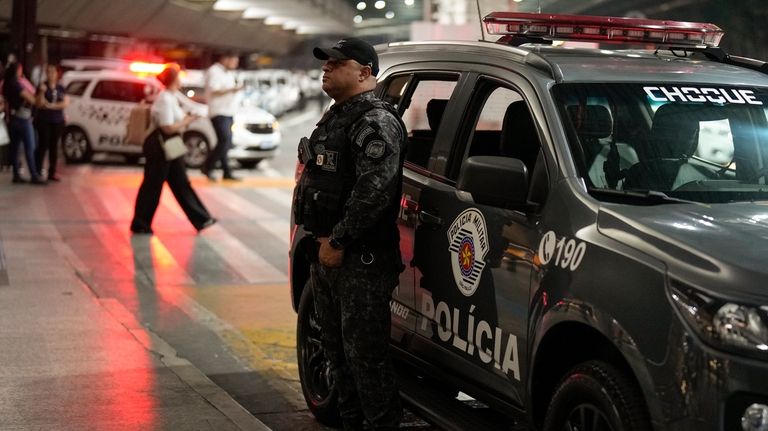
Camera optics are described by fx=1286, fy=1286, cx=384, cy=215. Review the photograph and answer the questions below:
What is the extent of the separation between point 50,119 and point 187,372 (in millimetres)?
12498

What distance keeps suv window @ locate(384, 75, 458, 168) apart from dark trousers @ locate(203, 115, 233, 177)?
13.3m

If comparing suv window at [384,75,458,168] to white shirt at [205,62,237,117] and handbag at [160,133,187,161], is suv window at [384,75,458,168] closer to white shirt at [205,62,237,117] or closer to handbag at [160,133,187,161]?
handbag at [160,133,187,161]

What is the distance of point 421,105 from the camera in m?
6.10

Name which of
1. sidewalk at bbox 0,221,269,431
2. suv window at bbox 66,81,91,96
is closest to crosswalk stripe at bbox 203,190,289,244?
sidewalk at bbox 0,221,269,431

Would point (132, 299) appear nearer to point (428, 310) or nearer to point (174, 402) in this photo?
point (174, 402)

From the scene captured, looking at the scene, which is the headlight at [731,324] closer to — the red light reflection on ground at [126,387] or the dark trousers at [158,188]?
the red light reflection on ground at [126,387]

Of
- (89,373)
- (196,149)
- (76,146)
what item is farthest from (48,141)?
(89,373)

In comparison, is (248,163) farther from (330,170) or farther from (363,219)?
(363,219)

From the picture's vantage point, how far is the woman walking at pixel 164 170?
13391mm

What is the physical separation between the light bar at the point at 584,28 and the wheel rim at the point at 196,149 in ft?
56.1

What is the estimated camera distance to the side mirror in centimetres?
458

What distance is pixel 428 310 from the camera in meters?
5.51

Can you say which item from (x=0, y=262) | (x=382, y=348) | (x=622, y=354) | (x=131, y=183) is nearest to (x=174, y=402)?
(x=382, y=348)

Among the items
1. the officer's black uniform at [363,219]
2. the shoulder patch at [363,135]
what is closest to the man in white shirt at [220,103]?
the officer's black uniform at [363,219]
